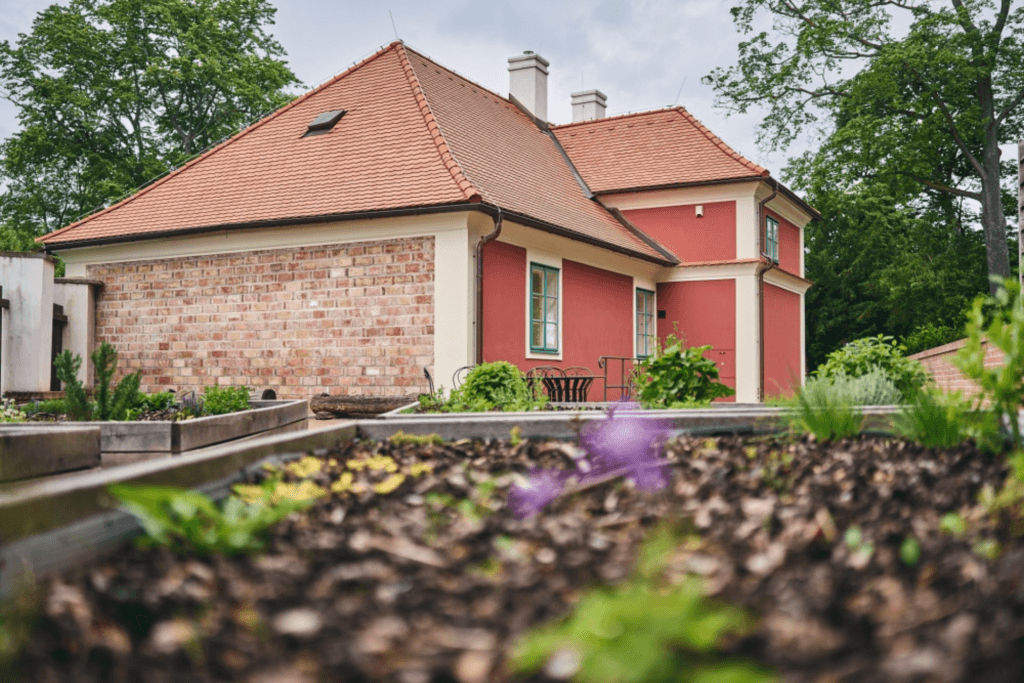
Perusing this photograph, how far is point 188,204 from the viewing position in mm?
14852

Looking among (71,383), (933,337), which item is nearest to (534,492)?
(71,383)

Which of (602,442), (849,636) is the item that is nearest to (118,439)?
(602,442)

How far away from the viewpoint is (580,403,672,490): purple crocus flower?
133 inches

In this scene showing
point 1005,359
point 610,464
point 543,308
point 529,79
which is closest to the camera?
point 1005,359

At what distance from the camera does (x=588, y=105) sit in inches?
957

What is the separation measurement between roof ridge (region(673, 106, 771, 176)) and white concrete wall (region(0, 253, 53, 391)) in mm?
12803

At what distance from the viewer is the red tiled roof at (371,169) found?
42.9 ft

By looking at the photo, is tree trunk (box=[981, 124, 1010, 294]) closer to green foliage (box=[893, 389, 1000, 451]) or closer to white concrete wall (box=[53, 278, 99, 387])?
white concrete wall (box=[53, 278, 99, 387])

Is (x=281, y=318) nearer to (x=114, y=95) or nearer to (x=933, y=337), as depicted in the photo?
(x=933, y=337)

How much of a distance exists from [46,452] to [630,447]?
8.92 feet

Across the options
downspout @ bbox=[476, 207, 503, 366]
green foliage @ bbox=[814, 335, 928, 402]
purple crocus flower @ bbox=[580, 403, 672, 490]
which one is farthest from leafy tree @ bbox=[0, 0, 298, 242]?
purple crocus flower @ bbox=[580, 403, 672, 490]

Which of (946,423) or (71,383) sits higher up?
(71,383)

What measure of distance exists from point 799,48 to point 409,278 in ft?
49.5

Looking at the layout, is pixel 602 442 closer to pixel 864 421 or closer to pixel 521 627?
pixel 864 421
